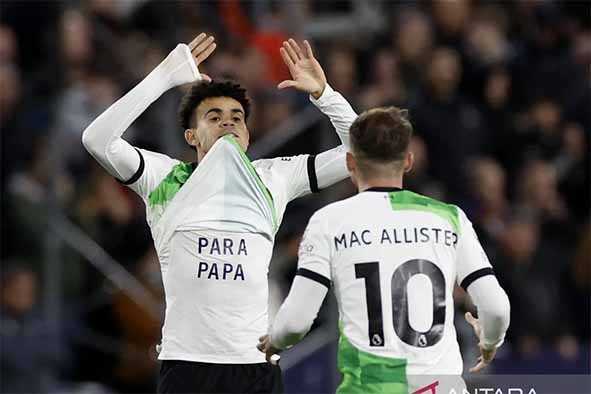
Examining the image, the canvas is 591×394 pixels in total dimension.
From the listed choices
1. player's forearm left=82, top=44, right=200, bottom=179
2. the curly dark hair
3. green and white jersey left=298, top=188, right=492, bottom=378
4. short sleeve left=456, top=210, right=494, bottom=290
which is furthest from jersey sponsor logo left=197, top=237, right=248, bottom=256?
short sleeve left=456, top=210, right=494, bottom=290

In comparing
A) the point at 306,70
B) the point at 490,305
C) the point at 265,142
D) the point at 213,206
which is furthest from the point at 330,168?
the point at 265,142

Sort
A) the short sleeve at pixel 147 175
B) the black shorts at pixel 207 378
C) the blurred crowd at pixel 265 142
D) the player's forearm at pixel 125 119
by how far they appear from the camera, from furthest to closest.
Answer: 1. the blurred crowd at pixel 265 142
2. the short sleeve at pixel 147 175
3. the player's forearm at pixel 125 119
4. the black shorts at pixel 207 378

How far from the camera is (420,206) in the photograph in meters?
6.18

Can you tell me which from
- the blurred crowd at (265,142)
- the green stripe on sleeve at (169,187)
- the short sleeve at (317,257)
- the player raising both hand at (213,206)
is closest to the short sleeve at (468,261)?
the short sleeve at (317,257)

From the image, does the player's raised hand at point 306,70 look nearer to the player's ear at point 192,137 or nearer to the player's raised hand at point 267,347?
the player's ear at point 192,137

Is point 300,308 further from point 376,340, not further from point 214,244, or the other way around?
point 214,244

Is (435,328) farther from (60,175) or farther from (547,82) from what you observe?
(547,82)

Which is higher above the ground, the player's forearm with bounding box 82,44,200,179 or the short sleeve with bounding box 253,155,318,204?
the player's forearm with bounding box 82,44,200,179

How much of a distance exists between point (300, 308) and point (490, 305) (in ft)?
2.45

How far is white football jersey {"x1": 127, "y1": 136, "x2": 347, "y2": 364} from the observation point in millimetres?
7039

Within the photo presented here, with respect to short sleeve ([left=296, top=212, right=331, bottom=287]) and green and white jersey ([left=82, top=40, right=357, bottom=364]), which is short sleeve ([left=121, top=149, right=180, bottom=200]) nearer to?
green and white jersey ([left=82, top=40, right=357, bottom=364])

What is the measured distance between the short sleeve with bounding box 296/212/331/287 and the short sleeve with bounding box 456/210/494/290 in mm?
534

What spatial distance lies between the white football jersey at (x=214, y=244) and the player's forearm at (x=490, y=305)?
1360mm

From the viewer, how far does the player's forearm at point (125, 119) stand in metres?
7.18
